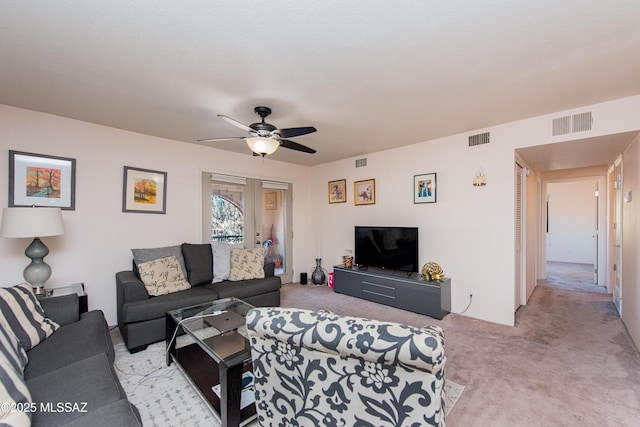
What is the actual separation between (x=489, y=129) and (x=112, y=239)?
487cm

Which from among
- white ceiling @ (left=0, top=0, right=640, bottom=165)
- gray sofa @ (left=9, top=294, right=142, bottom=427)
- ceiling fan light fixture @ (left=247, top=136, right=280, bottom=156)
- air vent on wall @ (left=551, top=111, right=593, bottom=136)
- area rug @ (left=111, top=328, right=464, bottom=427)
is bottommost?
area rug @ (left=111, top=328, right=464, bottom=427)

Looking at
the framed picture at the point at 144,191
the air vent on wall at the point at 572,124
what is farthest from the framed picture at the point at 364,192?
the framed picture at the point at 144,191

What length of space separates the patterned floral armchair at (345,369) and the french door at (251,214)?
3.34 m

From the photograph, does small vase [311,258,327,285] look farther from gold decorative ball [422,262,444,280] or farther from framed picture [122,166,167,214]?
framed picture [122,166,167,214]

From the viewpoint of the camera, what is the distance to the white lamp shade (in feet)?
7.59

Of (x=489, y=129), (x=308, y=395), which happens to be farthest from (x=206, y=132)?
(x=489, y=129)

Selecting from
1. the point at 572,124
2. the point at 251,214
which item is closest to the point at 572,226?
the point at 572,124

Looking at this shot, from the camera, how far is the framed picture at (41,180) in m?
2.72

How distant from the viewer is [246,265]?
376cm

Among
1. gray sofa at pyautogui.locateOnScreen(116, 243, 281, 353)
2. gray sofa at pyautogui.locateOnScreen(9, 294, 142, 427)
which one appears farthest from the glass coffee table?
gray sofa at pyautogui.locateOnScreen(9, 294, 142, 427)

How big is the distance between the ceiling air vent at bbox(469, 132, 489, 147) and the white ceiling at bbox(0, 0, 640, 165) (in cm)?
41

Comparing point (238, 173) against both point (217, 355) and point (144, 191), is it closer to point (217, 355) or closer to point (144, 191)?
point (144, 191)

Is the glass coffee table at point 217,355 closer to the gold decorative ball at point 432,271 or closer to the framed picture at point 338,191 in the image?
the gold decorative ball at point 432,271

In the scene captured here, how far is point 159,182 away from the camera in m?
3.71
